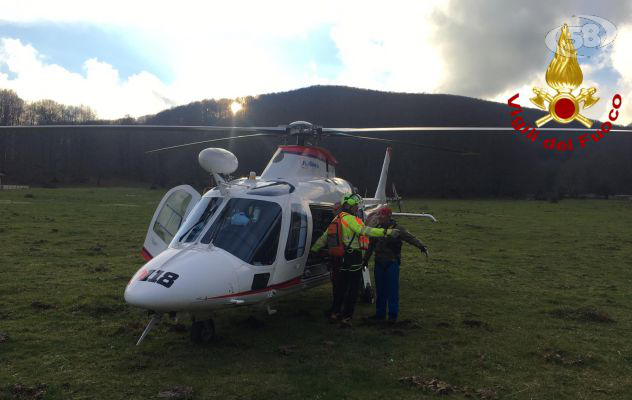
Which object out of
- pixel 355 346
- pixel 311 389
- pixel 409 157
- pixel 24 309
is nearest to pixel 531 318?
pixel 355 346

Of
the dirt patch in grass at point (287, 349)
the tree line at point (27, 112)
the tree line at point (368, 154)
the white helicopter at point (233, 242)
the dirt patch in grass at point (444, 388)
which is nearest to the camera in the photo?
the dirt patch in grass at point (444, 388)

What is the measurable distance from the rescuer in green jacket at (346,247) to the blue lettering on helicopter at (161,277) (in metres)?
2.66

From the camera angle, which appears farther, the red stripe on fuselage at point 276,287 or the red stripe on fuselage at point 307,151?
the red stripe on fuselage at point 307,151

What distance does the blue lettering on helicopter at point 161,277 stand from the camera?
18.1 ft

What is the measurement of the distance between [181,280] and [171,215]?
2.53 meters

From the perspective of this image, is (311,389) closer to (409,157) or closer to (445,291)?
(445,291)

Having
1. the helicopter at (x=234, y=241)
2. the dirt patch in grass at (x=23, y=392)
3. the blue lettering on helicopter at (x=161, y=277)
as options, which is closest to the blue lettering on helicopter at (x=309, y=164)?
the helicopter at (x=234, y=241)

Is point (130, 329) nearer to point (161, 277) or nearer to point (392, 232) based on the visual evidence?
point (161, 277)

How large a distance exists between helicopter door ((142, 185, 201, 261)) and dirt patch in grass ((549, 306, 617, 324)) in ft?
23.0

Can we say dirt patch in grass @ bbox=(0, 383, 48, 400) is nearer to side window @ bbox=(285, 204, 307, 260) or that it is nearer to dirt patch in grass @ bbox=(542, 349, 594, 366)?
side window @ bbox=(285, 204, 307, 260)

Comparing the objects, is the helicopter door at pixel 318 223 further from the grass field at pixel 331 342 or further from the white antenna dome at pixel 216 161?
the white antenna dome at pixel 216 161

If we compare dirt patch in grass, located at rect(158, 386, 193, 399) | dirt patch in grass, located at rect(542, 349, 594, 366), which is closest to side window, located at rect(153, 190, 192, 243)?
dirt patch in grass, located at rect(158, 386, 193, 399)

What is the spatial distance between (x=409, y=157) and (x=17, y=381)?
71158 millimetres

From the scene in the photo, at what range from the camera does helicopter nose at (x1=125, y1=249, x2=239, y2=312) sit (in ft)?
17.7
